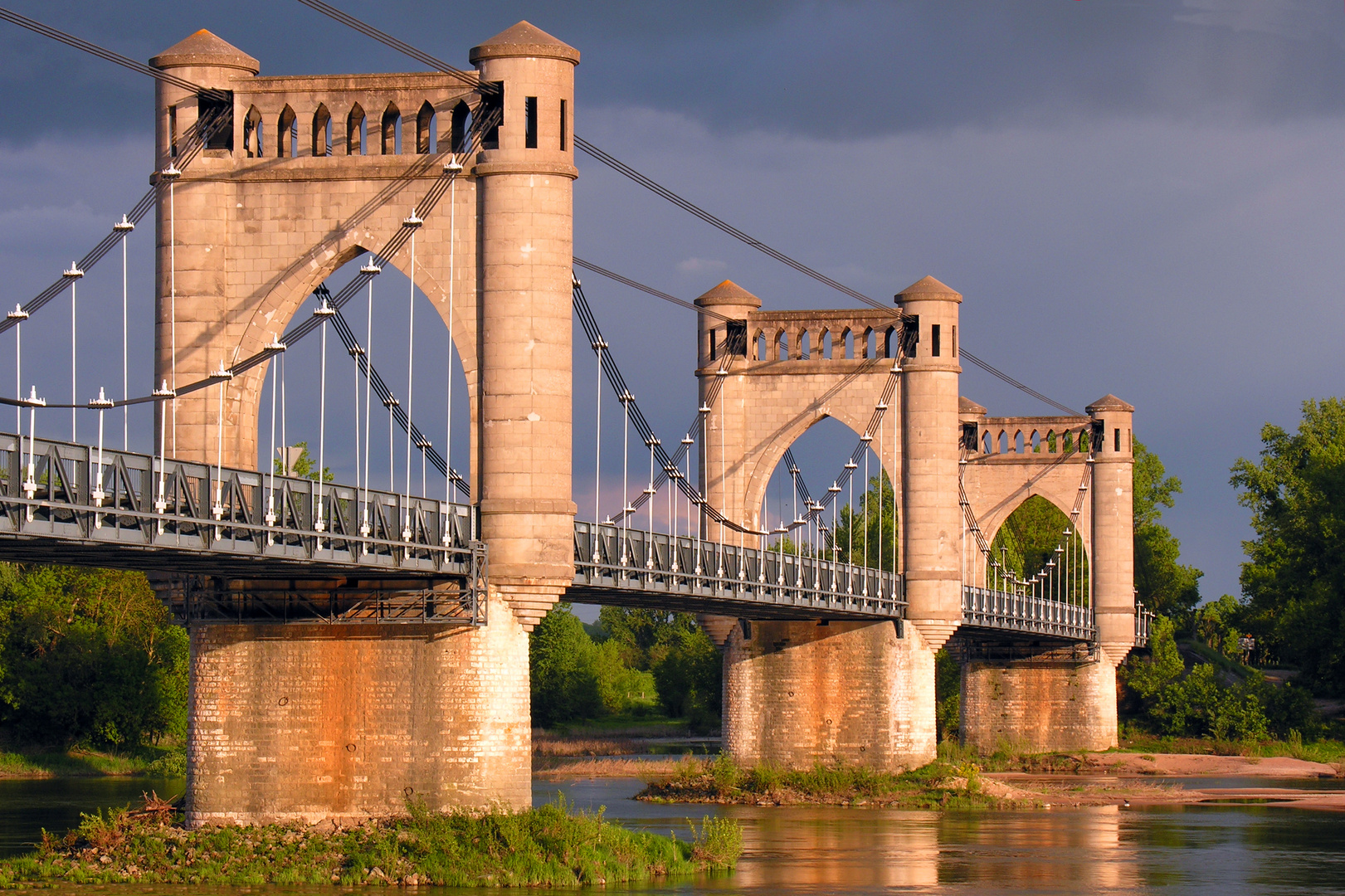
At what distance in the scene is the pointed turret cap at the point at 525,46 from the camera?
36625 millimetres

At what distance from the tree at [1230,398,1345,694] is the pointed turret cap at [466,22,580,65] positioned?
50460mm

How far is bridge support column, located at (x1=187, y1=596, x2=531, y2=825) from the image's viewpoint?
115ft

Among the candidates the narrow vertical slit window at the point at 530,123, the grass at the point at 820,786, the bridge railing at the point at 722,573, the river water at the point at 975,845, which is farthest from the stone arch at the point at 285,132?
the grass at the point at 820,786

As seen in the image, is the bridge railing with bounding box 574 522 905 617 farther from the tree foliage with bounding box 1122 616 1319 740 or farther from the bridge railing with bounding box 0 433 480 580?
the tree foliage with bounding box 1122 616 1319 740

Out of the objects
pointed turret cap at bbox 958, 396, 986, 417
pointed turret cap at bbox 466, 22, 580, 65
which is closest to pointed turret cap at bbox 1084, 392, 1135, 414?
pointed turret cap at bbox 958, 396, 986, 417

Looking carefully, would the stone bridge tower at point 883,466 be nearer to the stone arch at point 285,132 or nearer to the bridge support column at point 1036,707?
the bridge support column at point 1036,707

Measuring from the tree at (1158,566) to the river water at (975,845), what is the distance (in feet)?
151

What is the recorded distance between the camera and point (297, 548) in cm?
3119

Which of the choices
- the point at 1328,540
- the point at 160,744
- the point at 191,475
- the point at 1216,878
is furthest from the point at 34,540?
the point at 1328,540

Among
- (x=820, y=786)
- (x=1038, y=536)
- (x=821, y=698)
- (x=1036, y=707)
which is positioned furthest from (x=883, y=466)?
(x=1038, y=536)

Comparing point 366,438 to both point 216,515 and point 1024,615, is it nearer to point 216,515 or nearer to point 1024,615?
point 216,515

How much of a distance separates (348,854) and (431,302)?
32.8 feet

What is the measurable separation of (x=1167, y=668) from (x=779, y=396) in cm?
3184

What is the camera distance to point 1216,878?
1505 inches
